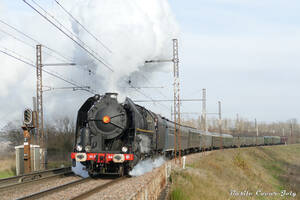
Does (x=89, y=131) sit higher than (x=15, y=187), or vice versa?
(x=89, y=131)

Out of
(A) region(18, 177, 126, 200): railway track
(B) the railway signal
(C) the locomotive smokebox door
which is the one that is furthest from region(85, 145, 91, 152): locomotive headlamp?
(B) the railway signal

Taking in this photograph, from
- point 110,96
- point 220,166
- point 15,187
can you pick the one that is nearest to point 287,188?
point 220,166

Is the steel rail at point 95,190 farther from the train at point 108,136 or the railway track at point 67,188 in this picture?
the train at point 108,136

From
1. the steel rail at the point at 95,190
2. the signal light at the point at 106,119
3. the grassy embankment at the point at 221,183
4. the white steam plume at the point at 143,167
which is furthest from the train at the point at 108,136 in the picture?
the grassy embankment at the point at 221,183

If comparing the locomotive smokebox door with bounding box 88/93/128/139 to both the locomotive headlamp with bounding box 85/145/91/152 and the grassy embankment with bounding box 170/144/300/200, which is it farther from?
the grassy embankment with bounding box 170/144/300/200

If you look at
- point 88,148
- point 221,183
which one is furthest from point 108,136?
point 221,183

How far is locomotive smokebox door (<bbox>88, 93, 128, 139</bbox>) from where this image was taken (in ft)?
53.0

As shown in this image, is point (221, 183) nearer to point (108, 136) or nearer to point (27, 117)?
point (108, 136)

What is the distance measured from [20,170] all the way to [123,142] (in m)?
7.35

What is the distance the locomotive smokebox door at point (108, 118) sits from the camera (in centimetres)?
1614

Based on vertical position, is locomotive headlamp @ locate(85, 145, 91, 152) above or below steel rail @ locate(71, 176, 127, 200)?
above

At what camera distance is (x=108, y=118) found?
16156 millimetres

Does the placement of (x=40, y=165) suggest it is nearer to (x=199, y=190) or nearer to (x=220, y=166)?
(x=199, y=190)

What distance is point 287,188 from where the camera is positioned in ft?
98.7
